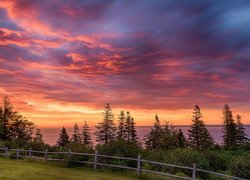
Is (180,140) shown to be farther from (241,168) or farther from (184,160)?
(241,168)

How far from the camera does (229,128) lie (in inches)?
3898

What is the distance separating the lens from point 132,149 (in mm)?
30297

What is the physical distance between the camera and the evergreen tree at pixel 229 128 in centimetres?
9919

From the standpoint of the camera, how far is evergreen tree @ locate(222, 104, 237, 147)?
99.2m

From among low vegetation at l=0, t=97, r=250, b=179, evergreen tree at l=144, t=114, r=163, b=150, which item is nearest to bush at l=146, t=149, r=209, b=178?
low vegetation at l=0, t=97, r=250, b=179

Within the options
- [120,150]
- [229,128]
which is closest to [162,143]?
[229,128]

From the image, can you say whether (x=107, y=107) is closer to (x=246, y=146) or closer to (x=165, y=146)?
(x=165, y=146)

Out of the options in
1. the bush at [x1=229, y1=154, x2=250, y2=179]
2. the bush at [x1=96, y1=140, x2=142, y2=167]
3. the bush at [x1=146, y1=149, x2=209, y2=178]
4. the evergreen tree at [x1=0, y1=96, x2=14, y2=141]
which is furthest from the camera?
the evergreen tree at [x1=0, y1=96, x2=14, y2=141]

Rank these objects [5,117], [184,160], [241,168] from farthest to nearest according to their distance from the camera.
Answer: [5,117] < [184,160] < [241,168]

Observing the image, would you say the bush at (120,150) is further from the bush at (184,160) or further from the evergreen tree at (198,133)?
the evergreen tree at (198,133)

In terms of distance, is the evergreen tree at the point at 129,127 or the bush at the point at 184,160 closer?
the bush at the point at 184,160

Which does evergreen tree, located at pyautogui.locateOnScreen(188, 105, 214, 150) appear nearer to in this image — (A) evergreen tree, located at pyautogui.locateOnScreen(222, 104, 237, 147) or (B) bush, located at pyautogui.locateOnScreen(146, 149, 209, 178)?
(A) evergreen tree, located at pyautogui.locateOnScreen(222, 104, 237, 147)

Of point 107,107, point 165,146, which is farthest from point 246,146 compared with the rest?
point 107,107

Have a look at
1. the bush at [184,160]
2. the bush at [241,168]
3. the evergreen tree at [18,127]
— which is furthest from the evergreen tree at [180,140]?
the bush at [241,168]
